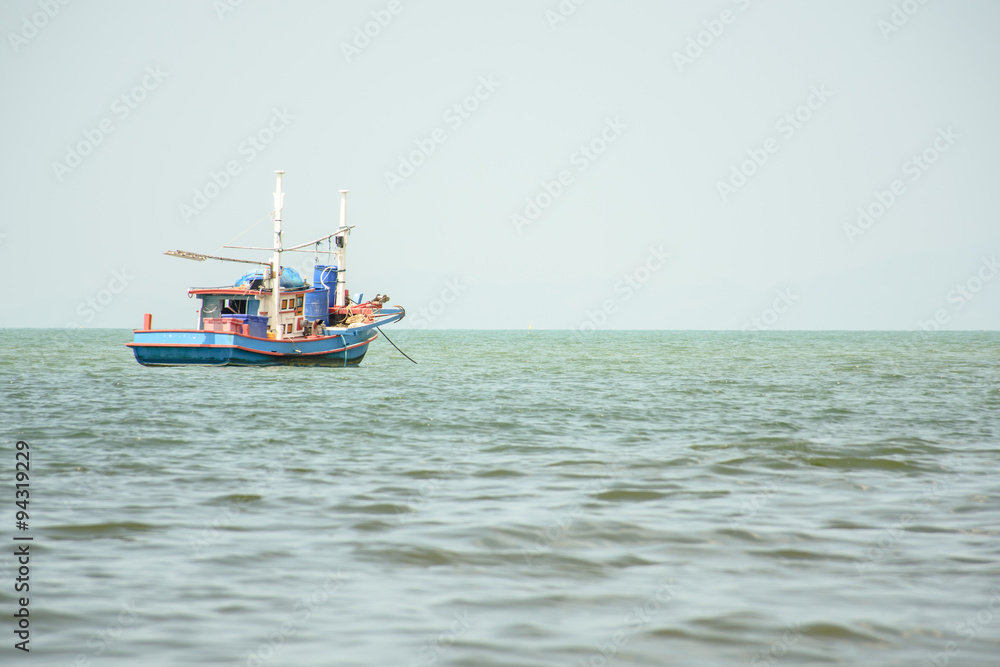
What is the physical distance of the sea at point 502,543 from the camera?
6.00 meters

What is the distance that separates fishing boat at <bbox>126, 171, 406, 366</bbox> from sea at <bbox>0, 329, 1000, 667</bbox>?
18.8 m

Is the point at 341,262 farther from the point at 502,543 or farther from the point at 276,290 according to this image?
the point at 502,543

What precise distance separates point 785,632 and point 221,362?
113 feet

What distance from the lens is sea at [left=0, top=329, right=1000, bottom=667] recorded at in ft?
19.7

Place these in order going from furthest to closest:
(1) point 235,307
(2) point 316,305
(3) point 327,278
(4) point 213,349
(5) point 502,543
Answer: (3) point 327,278 → (2) point 316,305 → (1) point 235,307 → (4) point 213,349 → (5) point 502,543

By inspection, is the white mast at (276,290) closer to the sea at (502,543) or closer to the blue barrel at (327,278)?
the blue barrel at (327,278)

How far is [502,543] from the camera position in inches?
337

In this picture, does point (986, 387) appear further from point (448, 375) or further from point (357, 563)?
point (357, 563)

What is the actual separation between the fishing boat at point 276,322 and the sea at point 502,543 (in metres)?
18.8

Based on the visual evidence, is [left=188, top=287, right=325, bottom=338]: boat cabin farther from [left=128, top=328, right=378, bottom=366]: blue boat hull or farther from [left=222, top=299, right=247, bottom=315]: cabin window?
[left=128, top=328, right=378, bottom=366]: blue boat hull

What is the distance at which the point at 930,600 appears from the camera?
22.5 feet

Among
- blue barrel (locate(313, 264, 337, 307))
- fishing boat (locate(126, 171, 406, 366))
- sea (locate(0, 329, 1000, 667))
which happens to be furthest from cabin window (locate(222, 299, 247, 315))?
sea (locate(0, 329, 1000, 667))

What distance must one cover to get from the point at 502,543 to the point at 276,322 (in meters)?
33.9

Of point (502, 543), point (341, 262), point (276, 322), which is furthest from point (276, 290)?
point (502, 543)
